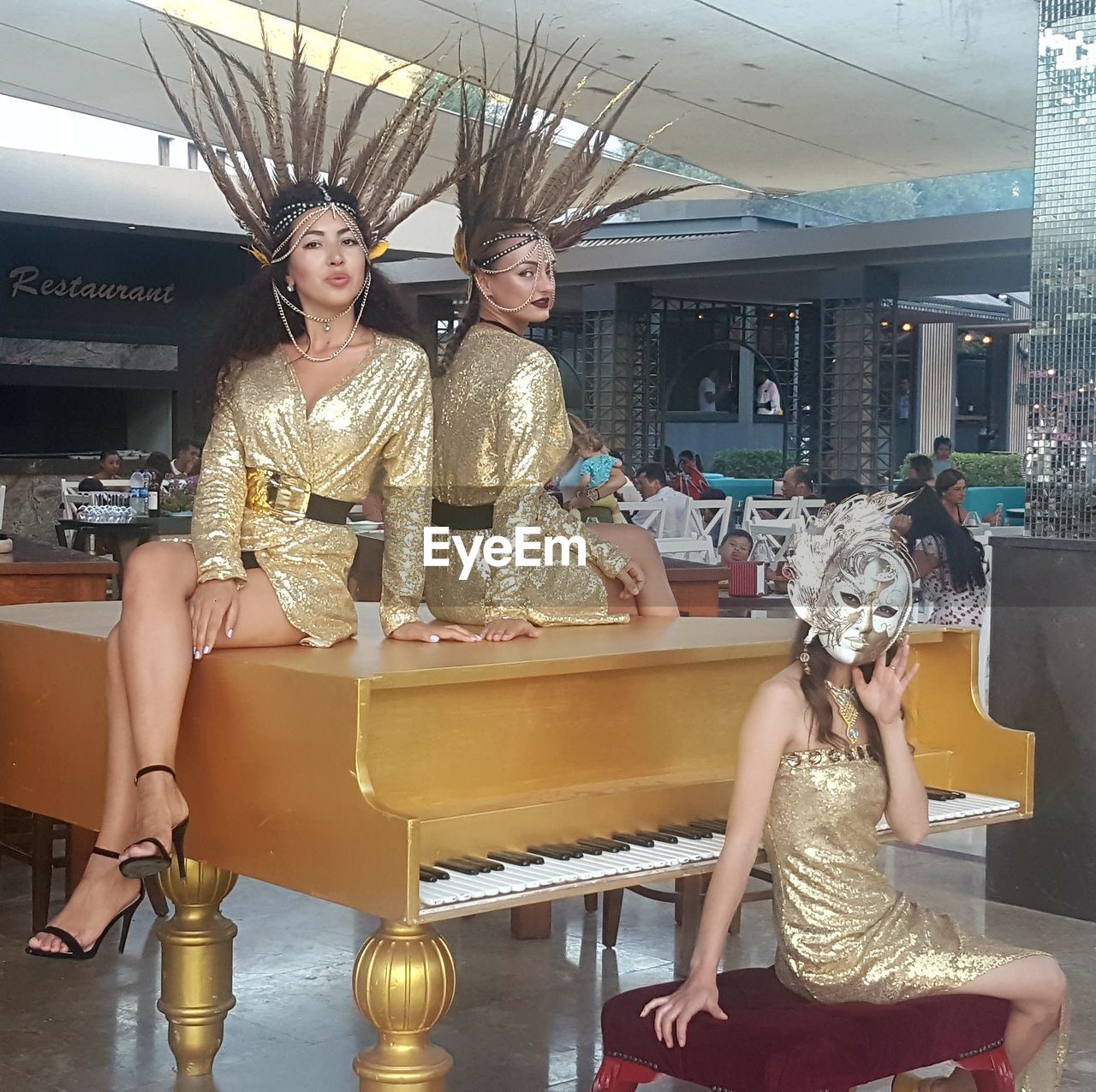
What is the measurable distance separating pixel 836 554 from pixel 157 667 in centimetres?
101

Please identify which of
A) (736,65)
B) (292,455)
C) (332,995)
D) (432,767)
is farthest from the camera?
(736,65)

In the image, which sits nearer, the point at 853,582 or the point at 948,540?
the point at 853,582

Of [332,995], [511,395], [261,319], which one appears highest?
[261,319]

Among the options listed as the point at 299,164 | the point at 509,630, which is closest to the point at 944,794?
the point at 509,630

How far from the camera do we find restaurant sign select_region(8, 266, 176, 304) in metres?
15.1

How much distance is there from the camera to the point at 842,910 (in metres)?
2.25

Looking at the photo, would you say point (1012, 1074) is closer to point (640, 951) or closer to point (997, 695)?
point (640, 951)

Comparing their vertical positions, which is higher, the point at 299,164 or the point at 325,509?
the point at 299,164

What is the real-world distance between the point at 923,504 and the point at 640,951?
314 cm

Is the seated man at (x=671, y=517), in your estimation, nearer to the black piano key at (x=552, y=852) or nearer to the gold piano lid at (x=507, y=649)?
the gold piano lid at (x=507, y=649)

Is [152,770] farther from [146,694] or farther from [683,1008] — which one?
[683,1008]

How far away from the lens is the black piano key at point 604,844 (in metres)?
2.24

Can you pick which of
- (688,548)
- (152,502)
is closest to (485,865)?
(688,548)

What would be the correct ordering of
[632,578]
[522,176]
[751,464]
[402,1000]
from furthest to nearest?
1. [751,464]
2. [632,578]
3. [522,176]
4. [402,1000]
